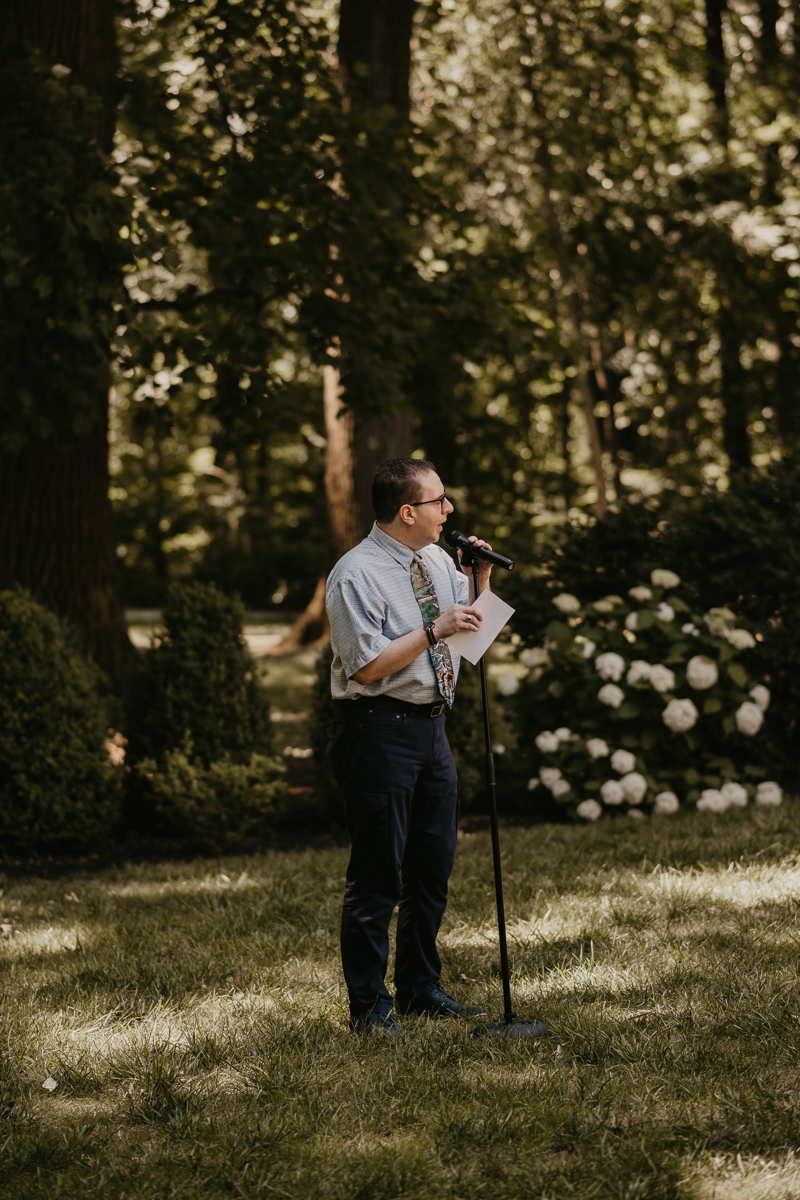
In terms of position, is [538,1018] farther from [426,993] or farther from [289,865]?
[289,865]

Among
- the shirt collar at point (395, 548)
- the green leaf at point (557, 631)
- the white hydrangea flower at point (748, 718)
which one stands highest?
the shirt collar at point (395, 548)

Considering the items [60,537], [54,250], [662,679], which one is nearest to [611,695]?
[662,679]

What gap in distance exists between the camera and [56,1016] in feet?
12.7

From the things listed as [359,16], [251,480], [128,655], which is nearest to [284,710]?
[128,655]

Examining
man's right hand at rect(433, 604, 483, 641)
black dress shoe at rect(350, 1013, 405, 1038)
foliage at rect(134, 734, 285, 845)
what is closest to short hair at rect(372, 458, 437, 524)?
man's right hand at rect(433, 604, 483, 641)

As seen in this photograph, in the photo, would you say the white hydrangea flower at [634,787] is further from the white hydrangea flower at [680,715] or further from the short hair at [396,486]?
the short hair at [396,486]

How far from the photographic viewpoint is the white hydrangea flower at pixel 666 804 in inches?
264

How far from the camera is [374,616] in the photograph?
3.52 m

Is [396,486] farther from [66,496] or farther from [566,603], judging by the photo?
[66,496]

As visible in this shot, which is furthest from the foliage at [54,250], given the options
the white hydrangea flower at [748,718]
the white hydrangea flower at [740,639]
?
the white hydrangea flower at [748,718]

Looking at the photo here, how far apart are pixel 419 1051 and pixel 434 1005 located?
393 mm

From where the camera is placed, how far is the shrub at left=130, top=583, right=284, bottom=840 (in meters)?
6.55

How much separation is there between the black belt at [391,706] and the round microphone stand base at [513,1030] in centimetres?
105

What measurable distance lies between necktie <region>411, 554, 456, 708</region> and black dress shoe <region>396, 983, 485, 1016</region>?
1054 mm
